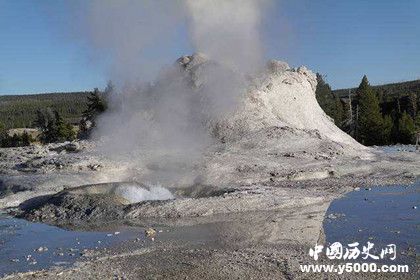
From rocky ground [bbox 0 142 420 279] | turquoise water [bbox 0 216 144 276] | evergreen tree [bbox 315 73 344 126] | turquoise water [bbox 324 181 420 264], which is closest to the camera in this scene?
rocky ground [bbox 0 142 420 279]

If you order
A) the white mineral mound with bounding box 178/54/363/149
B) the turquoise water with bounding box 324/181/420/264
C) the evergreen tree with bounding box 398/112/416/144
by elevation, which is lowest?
the turquoise water with bounding box 324/181/420/264

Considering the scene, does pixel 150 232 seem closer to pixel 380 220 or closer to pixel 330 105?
pixel 380 220

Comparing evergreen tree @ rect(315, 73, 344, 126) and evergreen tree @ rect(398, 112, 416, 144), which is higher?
evergreen tree @ rect(315, 73, 344, 126)

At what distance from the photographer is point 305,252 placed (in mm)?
8656

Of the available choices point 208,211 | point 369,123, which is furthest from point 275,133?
point 369,123

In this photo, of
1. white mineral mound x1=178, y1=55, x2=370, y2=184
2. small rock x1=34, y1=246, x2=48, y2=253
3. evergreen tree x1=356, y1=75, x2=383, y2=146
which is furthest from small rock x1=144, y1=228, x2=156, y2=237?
evergreen tree x1=356, y1=75, x2=383, y2=146

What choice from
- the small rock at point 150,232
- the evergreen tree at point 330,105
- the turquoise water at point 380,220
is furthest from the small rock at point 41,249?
the evergreen tree at point 330,105

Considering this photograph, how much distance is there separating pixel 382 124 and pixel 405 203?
29.6 metres

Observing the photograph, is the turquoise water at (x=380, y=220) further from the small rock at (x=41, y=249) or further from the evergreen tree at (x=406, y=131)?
the evergreen tree at (x=406, y=131)

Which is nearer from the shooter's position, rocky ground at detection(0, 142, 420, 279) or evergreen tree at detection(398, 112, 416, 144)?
rocky ground at detection(0, 142, 420, 279)

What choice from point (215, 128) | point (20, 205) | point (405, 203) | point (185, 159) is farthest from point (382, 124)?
point (20, 205)

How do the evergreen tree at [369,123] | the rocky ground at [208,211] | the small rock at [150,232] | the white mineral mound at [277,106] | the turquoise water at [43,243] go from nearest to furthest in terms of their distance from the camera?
1. the rocky ground at [208,211]
2. the turquoise water at [43,243]
3. the small rock at [150,232]
4. the white mineral mound at [277,106]
5. the evergreen tree at [369,123]

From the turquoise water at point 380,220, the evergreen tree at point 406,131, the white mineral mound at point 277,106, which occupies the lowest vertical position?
the turquoise water at point 380,220

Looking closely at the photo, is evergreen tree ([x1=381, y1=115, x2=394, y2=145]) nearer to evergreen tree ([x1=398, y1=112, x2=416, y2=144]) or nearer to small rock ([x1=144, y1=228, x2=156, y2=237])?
evergreen tree ([x1=398, y1=112, x2=416, y2=144])
